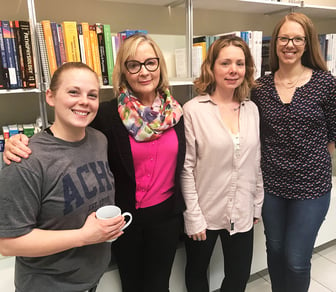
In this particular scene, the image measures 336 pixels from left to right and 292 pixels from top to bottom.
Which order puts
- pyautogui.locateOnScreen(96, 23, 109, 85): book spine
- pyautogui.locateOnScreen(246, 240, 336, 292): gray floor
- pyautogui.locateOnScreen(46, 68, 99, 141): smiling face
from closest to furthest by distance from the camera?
1. pyautogui.locateOnScreen(46, 68, 99, 141): smiling face
2. pyautogui.locateOnScreen(96, 23, 109, 85): book spine
3. pyautogui.locateOnScreen(246, 240, 336, 292): gray floor

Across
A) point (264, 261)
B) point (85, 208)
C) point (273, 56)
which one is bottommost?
point (264, 261)

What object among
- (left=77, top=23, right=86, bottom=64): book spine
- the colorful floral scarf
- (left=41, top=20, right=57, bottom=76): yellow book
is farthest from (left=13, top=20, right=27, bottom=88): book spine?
the colorful floral scarf

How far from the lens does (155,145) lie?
51.9 inches

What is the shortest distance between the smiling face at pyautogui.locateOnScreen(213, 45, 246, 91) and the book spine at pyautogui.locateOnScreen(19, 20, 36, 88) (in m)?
0.89

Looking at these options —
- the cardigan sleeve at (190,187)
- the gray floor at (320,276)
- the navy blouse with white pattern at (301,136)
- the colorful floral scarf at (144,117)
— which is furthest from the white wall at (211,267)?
the colorful floral scarf at (144,117)

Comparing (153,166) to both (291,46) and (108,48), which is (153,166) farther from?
(291,46)

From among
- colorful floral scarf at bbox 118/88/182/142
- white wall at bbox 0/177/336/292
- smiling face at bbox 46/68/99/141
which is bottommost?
white wall at bbox 0/177/336/292

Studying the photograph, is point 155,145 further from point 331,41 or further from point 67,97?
point 331,41

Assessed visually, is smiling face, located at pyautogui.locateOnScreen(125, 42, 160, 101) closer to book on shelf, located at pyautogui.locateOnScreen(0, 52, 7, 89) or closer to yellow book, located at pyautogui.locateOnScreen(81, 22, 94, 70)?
yellow book, located at pyautogui.locateOnScreen(81, 22, 94, 70)

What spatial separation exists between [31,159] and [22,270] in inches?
15.1

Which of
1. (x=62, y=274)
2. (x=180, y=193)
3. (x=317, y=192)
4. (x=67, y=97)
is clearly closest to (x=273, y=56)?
(x=317, y=192)

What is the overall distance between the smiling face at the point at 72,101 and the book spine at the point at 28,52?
528mm

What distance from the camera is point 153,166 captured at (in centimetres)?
132

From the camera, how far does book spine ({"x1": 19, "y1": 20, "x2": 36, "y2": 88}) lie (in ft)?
4.71
